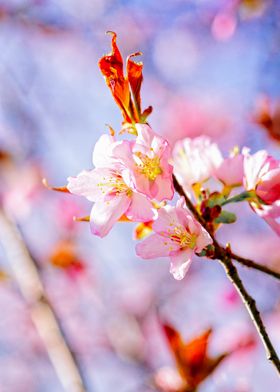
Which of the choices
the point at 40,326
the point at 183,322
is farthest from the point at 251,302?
the point at 183,322

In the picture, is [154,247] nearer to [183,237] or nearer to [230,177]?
[183,237]

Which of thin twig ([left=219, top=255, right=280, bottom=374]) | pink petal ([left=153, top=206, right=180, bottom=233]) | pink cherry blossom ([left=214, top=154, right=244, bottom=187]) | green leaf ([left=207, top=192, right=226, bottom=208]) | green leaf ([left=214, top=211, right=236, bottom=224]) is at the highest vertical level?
pink cherry blossom ([left=214, top=154, right=244, bottom=187])

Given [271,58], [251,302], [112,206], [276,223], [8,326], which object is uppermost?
[8,326]

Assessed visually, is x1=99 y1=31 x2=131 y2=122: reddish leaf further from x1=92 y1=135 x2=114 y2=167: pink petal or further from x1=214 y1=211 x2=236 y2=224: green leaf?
x1=214 y1=211 x2=236 y2=224: green leaf

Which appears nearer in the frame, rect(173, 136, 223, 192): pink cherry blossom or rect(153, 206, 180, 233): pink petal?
rect(153, 206, 180, 233): pink petal

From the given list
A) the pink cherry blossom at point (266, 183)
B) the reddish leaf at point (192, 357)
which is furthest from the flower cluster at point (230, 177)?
the reddish leaf at point (192, 357)

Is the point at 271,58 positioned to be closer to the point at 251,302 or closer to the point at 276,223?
the point at 276,223

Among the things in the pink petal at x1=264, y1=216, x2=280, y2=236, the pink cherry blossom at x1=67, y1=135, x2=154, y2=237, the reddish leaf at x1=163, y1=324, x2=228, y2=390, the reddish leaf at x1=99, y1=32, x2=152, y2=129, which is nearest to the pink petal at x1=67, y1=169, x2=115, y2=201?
the pink cherry blossom at x1=67, y1=135, x2=154, y2=237
